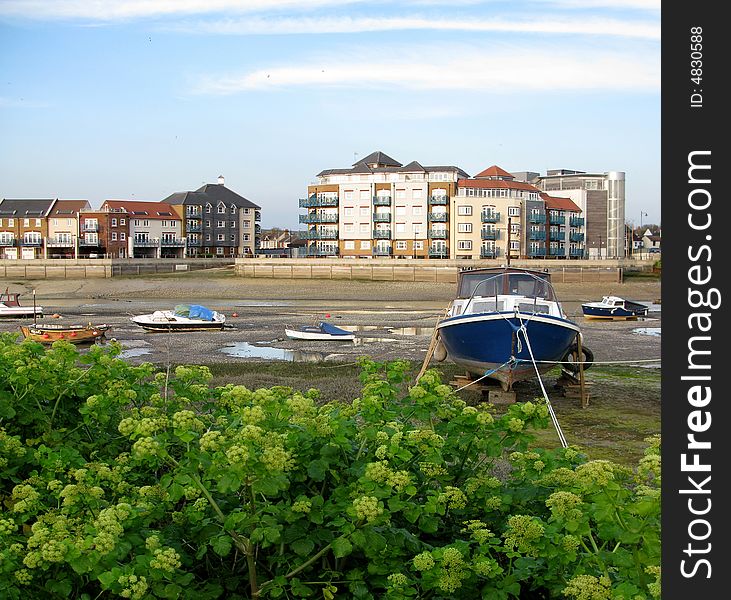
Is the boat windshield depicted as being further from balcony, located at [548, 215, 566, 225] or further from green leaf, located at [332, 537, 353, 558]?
balcony, located at [548, 215, 566, 225]

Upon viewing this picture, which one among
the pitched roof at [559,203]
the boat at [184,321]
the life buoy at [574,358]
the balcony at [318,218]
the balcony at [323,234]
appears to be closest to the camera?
the life buoy at [574,358]

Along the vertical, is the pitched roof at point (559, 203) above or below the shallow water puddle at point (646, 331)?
above

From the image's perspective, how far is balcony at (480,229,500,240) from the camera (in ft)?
329

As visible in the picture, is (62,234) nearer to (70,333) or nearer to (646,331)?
(70,333)

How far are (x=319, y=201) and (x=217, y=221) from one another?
76.7 feet

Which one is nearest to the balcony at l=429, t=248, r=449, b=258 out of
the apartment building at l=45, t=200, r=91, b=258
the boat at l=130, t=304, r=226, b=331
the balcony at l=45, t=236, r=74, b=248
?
the apartment building at l=45, t=200, r=91, b=258

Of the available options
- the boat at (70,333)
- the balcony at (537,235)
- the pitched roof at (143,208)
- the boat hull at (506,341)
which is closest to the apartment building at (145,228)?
the pitched roof at (143,208)

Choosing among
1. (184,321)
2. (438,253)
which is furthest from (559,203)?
(184,321)

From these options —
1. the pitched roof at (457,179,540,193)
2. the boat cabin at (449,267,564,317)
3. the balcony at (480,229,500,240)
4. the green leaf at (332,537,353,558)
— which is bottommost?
the green leaf at (332,537,353,558)

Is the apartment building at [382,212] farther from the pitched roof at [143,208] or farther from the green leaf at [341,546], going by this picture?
the green leaf at [341,546]

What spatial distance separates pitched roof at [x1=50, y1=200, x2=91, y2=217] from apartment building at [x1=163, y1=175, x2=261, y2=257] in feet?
38.2

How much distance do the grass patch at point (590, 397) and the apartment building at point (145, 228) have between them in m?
88.8

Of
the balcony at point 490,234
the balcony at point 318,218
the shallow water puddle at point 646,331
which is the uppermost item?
the balcony at point 318,218

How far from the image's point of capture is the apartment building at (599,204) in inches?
4688
